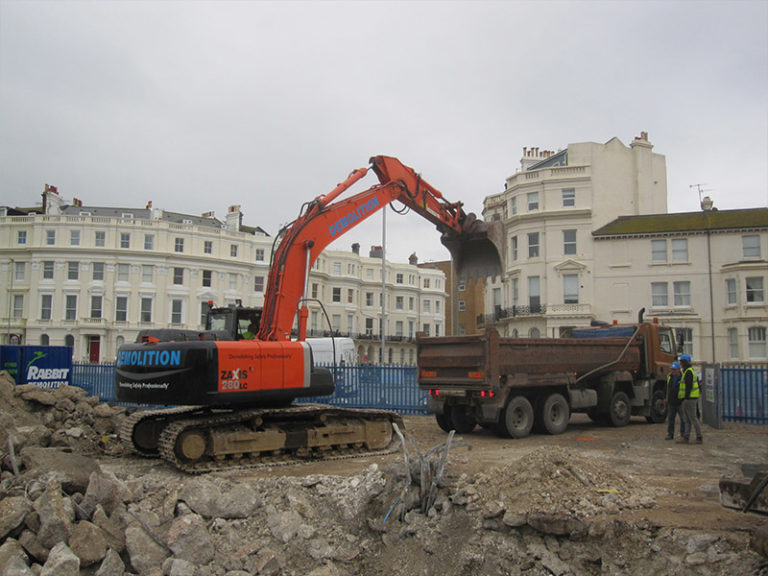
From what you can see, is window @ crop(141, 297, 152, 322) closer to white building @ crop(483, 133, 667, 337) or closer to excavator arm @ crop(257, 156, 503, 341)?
white building @ crop(483, 133, 667, 337)

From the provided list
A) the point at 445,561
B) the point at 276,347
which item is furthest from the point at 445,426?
the point at 445,561

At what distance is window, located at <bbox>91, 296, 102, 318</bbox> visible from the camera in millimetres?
55312

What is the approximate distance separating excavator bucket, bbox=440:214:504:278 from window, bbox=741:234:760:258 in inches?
1031

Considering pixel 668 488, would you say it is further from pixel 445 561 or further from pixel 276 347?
pixel 276 347

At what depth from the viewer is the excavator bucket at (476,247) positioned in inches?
562

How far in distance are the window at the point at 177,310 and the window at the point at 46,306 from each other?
32.8ft

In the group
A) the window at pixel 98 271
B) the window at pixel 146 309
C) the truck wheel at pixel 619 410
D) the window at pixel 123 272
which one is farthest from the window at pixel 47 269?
the truck wheel at pixel 619 410

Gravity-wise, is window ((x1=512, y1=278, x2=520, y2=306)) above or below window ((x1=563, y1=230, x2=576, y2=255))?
below

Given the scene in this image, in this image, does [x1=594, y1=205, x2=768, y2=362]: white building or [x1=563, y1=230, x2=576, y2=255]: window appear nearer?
[x1=594, y1=205, x2=768, y2=362]: white building

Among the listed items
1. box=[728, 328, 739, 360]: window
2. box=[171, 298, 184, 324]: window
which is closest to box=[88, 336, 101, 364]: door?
box=[171, 298, 184, 324]: window

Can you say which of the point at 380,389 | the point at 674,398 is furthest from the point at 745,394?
the point at 380,389

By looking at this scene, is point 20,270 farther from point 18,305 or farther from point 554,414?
point 554,414

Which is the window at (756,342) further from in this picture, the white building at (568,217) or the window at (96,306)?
the window at (96,306)

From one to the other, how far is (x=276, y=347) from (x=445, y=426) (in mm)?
5791
